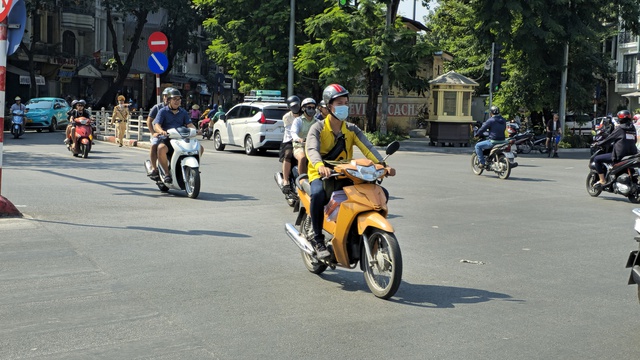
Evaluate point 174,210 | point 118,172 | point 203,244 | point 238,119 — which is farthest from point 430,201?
point 238,119

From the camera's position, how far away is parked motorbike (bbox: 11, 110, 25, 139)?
1310 inches

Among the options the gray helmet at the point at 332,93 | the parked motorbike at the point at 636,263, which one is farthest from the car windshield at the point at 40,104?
the parked motorbike at the point at 636,263

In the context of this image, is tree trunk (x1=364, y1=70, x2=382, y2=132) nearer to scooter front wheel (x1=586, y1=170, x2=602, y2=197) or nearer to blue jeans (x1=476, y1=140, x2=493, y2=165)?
blue jeans (x1=476, y1=140, x2=493, y2=165)

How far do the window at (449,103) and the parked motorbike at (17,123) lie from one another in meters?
16.7

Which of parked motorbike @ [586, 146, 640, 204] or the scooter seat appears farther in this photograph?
parked motorbike @ [586, 146, 640, 204]

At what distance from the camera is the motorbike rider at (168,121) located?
48.1 ft

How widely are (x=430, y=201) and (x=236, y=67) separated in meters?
25.5

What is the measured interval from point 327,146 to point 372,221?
115 centimetres

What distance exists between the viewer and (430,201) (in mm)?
14906

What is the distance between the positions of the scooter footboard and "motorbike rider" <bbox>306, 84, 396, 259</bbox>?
1.39ft

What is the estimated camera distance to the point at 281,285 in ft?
24.7

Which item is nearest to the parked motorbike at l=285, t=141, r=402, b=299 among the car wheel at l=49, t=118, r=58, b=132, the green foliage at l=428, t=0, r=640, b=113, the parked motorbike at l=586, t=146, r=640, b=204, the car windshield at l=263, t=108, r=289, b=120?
the parked motorbike at l=586, t=146, r=640, b=204

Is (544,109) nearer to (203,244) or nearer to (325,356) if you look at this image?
(203,244)

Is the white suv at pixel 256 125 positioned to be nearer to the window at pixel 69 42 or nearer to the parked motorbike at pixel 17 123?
the parked motorbike at pixel 17 123
